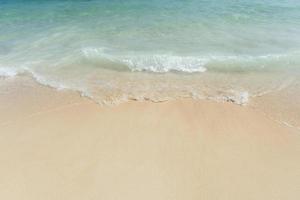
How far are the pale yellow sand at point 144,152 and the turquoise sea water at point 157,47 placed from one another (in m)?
0.75

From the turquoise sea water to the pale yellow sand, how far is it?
75 cm

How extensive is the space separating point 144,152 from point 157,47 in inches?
190

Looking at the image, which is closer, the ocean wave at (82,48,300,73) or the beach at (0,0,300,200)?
the beach at (0,0,300,200)

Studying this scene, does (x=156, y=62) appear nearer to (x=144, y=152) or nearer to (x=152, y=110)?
(x=152, y=110)

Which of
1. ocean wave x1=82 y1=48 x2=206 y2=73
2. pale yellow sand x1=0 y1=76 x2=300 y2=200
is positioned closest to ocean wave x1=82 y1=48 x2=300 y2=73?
ocean wave x1=82 y1=48 x2=206 y2=73

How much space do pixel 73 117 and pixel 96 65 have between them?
254cm

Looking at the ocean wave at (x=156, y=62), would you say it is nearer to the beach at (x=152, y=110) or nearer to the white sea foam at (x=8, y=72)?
the beach at (x=152, y=110)

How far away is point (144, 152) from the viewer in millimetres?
4703

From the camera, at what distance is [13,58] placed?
8.54 meters

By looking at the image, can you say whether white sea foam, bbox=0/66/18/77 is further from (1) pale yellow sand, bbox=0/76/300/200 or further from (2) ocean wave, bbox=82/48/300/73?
(2) ocean wave, bbox=82/48/300/73

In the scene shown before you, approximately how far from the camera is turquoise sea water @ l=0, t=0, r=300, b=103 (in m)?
6.84

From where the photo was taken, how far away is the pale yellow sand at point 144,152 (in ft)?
13.4

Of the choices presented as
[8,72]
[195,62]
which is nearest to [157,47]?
[195,62]

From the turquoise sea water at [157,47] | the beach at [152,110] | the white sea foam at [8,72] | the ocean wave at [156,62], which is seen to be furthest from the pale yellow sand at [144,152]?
the ocean wave at [156,62]
